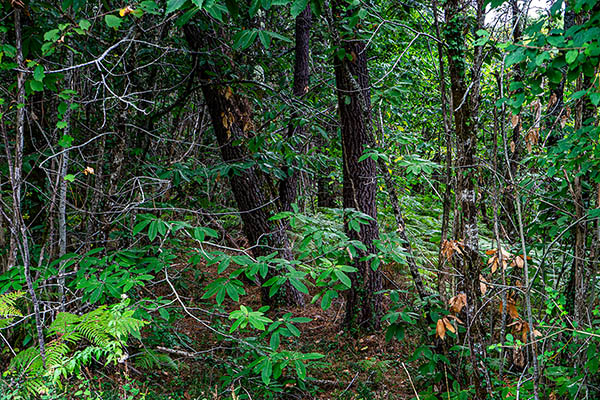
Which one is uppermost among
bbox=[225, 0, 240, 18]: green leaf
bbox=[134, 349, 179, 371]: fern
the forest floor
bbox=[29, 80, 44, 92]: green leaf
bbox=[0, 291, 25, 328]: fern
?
bbox=[225, 0, 240, 18]: green leaf

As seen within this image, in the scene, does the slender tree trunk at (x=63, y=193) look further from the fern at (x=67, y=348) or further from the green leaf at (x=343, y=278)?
the green leaf at (x=343, y=278)

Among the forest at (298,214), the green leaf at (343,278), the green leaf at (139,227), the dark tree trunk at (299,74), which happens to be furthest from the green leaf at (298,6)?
the dark tree trunk at (299,74)

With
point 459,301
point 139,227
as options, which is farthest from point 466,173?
point 139,227

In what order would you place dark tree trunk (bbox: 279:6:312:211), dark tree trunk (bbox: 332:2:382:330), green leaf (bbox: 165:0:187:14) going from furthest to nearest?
dark tree trunk (bbox: 279:6:312:211) < dark tree trunk (bbox: 332:2:382:330) < green leaf (bbox: 165:0:187:14)

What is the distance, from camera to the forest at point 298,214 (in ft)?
9.82

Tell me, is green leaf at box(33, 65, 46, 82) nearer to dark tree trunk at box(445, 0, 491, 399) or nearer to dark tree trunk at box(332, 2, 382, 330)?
dark tree trunk at box(332, 2, 382, 330)

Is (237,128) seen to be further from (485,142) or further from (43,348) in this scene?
(485,142)

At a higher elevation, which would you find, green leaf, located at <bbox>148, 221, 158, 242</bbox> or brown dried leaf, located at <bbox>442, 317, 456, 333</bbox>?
green leaf, located at <bbox>148, 221, 158, 242</bbox>

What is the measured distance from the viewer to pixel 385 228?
24.2ft

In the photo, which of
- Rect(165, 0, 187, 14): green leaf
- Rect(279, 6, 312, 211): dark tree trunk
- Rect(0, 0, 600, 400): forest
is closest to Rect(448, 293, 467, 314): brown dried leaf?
Rect(0, 0, 600, 400): forest

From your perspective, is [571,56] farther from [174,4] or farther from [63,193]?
[63,193]

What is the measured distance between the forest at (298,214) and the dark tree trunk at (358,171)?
0.09ft

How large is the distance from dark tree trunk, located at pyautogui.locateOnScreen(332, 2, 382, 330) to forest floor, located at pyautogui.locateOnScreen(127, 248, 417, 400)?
35cm

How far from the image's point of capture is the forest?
2.99 metres
